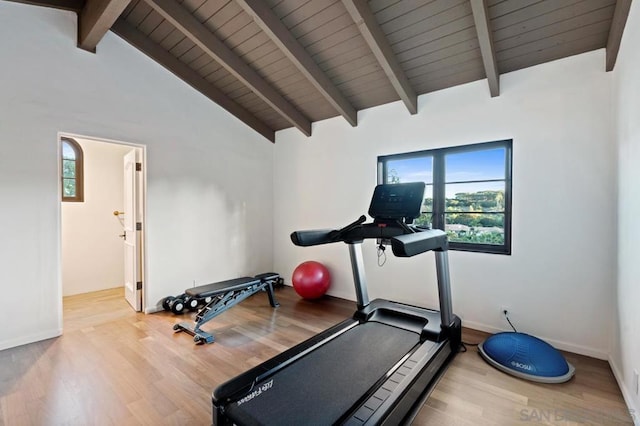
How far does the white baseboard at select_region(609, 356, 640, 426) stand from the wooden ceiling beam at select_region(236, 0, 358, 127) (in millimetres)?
3518

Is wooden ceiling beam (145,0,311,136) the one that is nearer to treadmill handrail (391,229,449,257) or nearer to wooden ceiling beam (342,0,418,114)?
wooden ceiling beam (342,0,418,114)

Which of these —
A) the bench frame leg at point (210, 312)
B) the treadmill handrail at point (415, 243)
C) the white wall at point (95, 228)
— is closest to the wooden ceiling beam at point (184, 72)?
the white wall at point (95, 228)

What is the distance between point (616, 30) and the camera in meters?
2.28

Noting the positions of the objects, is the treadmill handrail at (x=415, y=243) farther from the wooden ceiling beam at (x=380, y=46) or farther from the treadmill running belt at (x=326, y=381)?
the wooden ceiling beam at (x=380, y=46)

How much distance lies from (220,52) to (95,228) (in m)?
3.40

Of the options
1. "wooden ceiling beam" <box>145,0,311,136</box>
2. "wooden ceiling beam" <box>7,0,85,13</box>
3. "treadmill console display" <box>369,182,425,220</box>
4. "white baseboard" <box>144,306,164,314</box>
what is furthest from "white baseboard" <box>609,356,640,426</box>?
"wooden ceiling beam" <box>7,0,85,13</box>

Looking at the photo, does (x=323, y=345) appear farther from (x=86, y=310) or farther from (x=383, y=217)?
(x=86, y=310)

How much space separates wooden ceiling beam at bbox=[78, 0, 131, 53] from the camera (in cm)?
272

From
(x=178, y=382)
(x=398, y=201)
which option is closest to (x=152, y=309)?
(x=178, y=382)

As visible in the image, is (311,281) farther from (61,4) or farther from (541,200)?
(61,4)

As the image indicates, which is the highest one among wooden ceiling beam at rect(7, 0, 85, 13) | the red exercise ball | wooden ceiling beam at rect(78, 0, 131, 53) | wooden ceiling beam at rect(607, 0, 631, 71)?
wooden ceiling beam at rect(7, 0, 85, 13)

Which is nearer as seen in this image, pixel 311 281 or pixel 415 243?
pixel 415 243

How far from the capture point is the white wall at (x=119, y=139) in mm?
2869

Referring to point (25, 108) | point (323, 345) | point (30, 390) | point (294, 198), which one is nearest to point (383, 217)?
point (323, 345)
